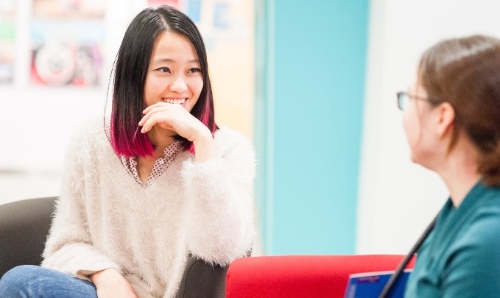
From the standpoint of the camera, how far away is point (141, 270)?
1.93 m

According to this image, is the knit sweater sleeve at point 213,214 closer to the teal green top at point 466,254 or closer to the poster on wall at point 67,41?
the teal green top at point 466,254

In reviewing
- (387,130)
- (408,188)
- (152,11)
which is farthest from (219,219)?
(387,130)

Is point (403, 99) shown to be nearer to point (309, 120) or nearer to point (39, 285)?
point (39, 285)

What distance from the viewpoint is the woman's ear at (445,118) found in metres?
1.17

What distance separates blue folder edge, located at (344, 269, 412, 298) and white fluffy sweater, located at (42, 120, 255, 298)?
0.47 meters

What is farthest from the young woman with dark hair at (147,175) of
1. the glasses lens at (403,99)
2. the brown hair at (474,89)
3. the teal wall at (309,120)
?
the teal wall at (309,120)

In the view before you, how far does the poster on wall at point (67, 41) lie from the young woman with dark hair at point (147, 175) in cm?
139

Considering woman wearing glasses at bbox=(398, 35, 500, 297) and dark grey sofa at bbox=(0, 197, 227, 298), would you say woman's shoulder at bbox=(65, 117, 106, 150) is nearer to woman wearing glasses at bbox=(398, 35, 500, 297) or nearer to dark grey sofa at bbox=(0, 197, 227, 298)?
dark grey sofa at bbox=(0, 197, 227, 298)

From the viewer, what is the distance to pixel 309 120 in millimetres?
3229

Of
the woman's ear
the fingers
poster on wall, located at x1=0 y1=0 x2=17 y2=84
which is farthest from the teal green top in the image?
poster on wall, located at x1=0 y1=0 x2=17 y2=84

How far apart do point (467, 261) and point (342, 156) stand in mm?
2167

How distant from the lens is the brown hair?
1135 mm

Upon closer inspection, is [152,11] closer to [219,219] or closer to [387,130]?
[219,219]

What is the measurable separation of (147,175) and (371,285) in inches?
31.8
